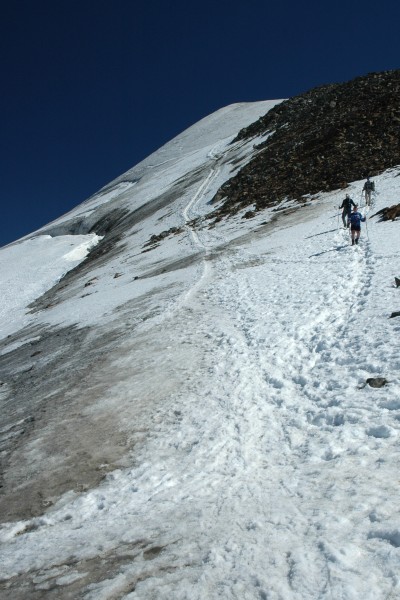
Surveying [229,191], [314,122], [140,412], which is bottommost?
[140,412]

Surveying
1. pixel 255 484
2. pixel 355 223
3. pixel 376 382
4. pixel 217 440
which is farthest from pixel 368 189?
pixel 255 484

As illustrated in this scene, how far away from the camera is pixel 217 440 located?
7.42 m

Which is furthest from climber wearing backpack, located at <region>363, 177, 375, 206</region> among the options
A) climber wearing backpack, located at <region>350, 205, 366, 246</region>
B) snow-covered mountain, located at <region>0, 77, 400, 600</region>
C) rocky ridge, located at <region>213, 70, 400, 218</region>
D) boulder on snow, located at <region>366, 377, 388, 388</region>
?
boulder on snow, located at <region>366, 377, 388, 388</region>

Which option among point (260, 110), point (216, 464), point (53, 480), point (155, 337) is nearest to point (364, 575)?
point (216, 464)

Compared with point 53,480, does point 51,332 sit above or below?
above

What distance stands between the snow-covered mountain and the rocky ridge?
1872 centimetres

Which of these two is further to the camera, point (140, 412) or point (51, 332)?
point (51, 332)

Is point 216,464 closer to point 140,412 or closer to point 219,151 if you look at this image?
point 140,412

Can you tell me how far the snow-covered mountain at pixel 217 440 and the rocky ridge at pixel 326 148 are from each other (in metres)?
18.7

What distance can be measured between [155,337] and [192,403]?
465 cm

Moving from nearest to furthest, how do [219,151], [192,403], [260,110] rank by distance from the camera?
[192,403], [219,151], [260,110]

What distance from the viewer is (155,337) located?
Answer: 524 inches

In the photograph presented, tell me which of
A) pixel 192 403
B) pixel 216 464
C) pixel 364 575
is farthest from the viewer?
pixel 192 403

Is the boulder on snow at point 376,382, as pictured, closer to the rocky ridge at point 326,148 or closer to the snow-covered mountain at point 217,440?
the snow-covered mountain at point 217,440
